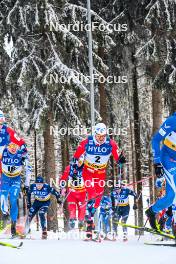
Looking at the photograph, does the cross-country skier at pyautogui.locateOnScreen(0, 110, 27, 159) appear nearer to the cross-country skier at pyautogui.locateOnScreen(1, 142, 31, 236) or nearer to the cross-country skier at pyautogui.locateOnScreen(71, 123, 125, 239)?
the cross-country skier at pyautogui.locateOnScreen(1, 142, 31, 236)

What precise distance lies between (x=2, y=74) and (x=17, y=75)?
130 centimetres

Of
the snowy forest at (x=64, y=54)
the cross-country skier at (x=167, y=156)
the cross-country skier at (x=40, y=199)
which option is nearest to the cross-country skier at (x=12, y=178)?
the cross-country skier at (x=40, y=199)

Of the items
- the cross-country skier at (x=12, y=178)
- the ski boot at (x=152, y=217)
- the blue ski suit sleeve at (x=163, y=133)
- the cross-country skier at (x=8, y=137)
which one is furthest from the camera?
the cross-country skier at (x=8, y=137)

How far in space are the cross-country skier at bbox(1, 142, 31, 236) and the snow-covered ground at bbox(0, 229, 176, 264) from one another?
1925mm

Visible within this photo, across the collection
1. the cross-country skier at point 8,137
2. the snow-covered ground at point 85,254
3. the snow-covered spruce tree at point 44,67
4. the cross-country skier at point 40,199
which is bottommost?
the snow-covered ground at point 85,254

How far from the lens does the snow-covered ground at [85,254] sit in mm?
7113

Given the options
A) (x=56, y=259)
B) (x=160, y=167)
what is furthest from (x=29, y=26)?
(x=56, y=259)

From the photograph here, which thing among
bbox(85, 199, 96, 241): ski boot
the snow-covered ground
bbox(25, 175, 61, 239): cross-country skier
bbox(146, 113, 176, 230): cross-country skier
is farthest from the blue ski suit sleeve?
bbox(25, 175, 61, 239): cross-country skier

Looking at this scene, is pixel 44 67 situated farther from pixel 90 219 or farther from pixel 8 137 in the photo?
pixel 90 219

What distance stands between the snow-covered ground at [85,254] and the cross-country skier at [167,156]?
0.88m

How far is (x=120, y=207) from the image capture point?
1522 centimetres

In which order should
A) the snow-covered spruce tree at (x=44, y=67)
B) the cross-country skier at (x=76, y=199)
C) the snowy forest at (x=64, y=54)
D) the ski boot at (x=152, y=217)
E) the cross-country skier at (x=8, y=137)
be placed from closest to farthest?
the ski boot at (x=152, y=217) < the cross-country skier at (x=8, y=137) < the cross-country skier at (x=76, y=199) < the snow-covered spruce tree at (x=44, y=67) < the snowy forest at (x=64, y=54)

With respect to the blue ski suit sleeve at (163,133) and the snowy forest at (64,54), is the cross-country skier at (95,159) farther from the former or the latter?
the snowy forest at (64,54)

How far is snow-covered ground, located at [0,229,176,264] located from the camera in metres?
7.11
